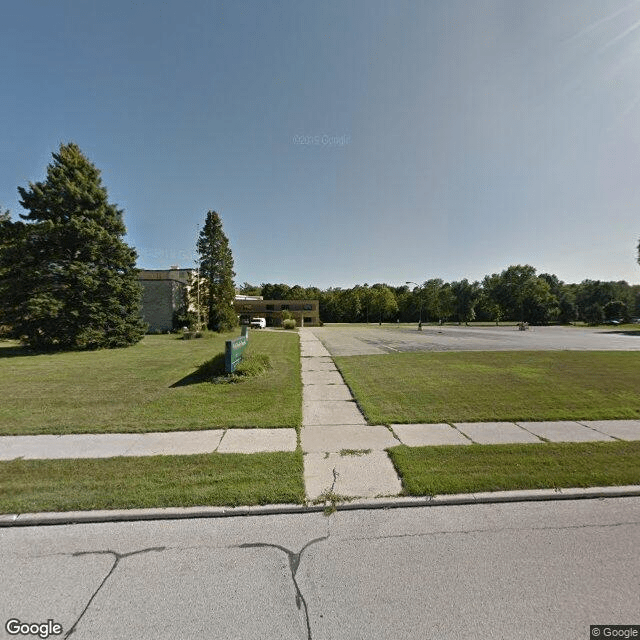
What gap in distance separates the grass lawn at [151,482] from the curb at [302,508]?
10cm

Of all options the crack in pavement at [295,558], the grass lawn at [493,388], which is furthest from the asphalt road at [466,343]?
the crack in pavement at [295,558]

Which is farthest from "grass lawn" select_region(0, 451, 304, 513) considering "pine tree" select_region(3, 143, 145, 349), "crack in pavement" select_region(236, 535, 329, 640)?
"pine tree" select_region(3, 143, 145, 349)

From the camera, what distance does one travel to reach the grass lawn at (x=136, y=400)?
5891 millimetres

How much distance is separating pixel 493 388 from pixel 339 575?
7574mm

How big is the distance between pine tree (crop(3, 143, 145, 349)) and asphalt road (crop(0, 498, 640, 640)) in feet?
60.9

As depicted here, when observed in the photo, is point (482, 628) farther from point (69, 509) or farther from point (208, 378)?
point (208, 378)

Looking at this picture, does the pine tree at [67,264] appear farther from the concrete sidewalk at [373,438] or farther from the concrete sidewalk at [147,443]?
the concrete sidewalk at [373,438]

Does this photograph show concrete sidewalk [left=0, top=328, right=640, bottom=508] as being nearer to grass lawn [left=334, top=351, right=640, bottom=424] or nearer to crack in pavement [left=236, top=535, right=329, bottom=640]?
grass lawn [left=334, top=351, right=640, bottom=424]

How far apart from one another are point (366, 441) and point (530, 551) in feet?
8.73

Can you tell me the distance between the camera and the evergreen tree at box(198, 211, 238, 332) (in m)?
34.2

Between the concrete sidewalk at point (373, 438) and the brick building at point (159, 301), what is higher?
the brick building at point (159, 301)

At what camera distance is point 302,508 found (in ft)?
10.9

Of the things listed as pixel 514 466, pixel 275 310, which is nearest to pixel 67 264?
pixel 514 466

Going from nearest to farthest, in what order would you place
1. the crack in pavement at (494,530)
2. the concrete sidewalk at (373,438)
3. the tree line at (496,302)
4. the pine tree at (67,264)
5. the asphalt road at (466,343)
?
the crack in pavement at (494,530) → the concrete sidewalk at (373,438) → the pine tree at (67,264) → the asphalt road at (466,343) → the tree line at (496,302)
